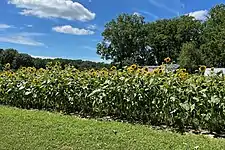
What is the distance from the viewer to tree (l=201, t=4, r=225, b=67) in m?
42.0

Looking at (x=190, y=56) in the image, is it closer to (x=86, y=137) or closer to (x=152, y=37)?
(x=152, y=37)

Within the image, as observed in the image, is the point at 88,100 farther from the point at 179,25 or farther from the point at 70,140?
the point at 179,25

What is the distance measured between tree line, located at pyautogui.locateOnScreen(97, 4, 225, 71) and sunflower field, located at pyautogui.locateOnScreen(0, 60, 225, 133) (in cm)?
4064

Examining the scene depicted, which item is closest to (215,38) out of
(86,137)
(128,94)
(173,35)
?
(173,35)

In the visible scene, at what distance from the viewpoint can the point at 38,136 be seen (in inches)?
191

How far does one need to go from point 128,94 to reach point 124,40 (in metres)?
48.2

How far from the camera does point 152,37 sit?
53812mm

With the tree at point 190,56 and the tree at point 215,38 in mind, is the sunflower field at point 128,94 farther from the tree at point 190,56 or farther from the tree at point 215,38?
the tree at point 190,56

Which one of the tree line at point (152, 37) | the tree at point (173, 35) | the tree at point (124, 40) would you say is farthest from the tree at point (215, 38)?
the tree at point (124, 40)

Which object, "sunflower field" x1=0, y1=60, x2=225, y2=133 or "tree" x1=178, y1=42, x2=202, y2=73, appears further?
"tree" x1=178, y1=42, x2=202, y2=73

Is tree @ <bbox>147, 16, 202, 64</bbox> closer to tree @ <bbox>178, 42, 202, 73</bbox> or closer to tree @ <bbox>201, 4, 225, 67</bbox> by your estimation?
tree @ <bbox>201, 4, 225, 67</bbox>

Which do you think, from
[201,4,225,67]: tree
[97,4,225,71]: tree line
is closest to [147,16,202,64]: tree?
[97,4,225,71]: tree line

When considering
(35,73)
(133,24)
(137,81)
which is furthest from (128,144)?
(133,24)

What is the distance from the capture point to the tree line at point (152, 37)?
50500 millimetres
